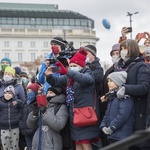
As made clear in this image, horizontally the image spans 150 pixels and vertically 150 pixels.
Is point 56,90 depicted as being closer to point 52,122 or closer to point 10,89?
point 52,122

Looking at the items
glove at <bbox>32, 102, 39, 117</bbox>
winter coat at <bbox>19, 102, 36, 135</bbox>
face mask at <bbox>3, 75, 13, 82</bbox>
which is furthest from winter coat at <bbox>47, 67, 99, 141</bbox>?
face mask at <bbox>3, 75, 13, 82</bbox>

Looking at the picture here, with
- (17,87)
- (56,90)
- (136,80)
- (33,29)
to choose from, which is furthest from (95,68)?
(33,29)

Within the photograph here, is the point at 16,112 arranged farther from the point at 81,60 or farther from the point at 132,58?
the point at 132,58

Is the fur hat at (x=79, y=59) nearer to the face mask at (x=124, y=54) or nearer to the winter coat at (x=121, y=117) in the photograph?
the face mask at (x=124, y=54)

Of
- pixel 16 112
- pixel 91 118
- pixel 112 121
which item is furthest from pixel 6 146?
pixel 112 121

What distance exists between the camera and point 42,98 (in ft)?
19.6

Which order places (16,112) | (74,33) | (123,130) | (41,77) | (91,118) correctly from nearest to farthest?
(123,130)
(91,118)
(41,77)
(16,112)
(74,33)

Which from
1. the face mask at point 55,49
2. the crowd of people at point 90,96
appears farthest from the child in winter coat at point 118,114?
the face mask at point 55,49

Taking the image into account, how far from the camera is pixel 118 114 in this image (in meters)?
5.09

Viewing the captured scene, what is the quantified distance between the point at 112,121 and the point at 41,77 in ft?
5.83

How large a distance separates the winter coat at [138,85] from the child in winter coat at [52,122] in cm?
116

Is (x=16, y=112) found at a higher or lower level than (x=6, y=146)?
higher

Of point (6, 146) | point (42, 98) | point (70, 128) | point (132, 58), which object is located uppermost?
point (132, 58)

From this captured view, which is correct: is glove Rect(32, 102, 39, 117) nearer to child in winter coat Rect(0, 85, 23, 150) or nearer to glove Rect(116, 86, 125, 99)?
child in winter coat Rect(0, 85, 23, 150)
